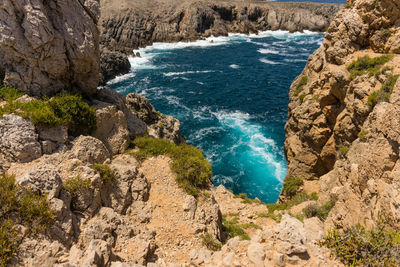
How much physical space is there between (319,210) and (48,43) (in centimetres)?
1794

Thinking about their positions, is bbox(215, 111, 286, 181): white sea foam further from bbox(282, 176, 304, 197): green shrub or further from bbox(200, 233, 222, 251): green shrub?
bbox(200, 233, 222, 251): green shrub

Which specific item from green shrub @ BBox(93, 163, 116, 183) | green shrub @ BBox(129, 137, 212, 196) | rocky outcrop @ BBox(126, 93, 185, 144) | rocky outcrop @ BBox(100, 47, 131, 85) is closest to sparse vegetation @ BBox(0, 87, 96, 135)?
green shrub @ BBox(93, 163, 116, 183)

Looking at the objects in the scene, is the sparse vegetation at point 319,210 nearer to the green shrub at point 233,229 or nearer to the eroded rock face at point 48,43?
the green shrub at point 233,229

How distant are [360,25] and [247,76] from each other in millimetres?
42577

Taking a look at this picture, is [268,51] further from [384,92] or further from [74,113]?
[74,113]

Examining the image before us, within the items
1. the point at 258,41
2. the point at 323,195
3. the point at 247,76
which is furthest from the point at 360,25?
the point at 258,41

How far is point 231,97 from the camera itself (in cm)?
4925

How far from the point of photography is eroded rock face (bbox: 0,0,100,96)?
40.3 feet

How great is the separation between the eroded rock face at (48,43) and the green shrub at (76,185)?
6.99 m

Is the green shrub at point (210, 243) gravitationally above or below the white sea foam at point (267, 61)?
below

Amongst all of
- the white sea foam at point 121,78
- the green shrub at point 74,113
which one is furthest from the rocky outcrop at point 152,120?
the white sea foam at point 121,78

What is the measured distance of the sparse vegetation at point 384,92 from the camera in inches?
561

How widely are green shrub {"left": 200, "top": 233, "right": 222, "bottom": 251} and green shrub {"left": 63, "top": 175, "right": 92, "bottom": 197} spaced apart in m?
5.86

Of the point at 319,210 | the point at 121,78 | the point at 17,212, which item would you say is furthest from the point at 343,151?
the point at 121,78
